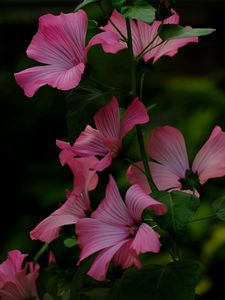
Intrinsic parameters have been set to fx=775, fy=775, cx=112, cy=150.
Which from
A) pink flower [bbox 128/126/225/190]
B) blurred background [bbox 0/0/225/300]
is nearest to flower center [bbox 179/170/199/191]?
pink flower [bbox 128/126/225/190]

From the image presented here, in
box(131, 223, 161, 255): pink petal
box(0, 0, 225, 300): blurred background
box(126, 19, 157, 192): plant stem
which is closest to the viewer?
box(131, 223, 161, 255): pink petal

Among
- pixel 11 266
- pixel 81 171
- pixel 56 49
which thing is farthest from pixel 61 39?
pixel 11 266

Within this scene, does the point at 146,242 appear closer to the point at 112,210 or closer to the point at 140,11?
the point at 112,210

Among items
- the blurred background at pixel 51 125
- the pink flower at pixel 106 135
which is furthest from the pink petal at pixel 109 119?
the blurred background at pixel 51 125

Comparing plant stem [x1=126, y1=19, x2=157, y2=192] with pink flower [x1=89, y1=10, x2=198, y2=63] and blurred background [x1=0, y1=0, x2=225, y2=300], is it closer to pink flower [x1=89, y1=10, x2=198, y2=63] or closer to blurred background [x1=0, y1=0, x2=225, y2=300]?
pink flower [x1=89, y1=10, x2=198, y2=63]

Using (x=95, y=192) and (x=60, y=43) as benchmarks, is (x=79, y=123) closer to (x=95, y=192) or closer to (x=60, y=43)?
(x=60, y=43)

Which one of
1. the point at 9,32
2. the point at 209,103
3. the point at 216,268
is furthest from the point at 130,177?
the point at 9,32

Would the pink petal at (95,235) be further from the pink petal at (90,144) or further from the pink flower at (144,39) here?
the pink flower at (144,39)
